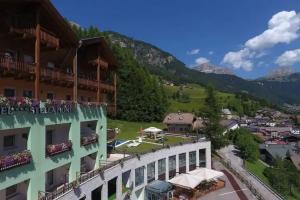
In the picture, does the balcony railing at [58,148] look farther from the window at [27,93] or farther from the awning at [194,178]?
the awning at [194,178]

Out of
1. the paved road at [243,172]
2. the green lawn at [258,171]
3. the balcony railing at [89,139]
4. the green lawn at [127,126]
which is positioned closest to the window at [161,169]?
the paved road at [243,172]

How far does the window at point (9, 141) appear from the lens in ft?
70.0

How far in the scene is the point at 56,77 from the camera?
82.6 ft

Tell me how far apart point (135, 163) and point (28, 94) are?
1568 cm

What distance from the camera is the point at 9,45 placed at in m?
23.4

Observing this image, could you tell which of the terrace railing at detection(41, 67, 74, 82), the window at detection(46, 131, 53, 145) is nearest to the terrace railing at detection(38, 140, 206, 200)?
the window at detection(46, 131, 53, 145)

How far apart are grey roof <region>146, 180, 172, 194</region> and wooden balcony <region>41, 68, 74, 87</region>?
53.3 feet

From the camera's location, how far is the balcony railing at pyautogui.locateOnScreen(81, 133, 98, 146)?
29.5m

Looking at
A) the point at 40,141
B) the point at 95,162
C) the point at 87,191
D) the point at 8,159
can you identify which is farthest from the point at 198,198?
the point at 8,159

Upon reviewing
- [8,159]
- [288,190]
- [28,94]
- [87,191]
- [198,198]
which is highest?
[28,94]

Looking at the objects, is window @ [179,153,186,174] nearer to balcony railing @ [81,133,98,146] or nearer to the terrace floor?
the terrace floor

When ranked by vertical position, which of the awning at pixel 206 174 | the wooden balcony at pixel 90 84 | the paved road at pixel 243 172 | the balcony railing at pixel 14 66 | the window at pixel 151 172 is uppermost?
the balcony railing at pixel 14 66

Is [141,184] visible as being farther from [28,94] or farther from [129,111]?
[129,111]

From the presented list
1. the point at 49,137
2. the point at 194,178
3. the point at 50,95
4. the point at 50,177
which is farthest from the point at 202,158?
the point at 49,137
